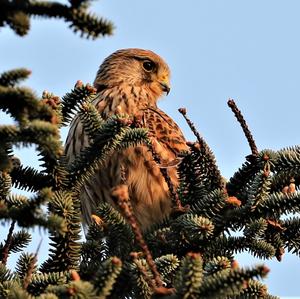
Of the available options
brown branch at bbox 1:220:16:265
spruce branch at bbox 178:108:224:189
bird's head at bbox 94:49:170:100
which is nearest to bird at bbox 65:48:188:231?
bird's head at bbox 94:49:170:100

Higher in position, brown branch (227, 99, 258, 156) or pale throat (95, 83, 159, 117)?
pale throat (95, 83, 159, 117)

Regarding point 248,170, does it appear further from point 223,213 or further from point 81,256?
point 81,256

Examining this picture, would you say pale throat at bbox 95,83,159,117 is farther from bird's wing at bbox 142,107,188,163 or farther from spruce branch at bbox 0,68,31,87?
spruce branch at bbox 0,68,31,87

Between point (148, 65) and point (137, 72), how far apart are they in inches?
6.1

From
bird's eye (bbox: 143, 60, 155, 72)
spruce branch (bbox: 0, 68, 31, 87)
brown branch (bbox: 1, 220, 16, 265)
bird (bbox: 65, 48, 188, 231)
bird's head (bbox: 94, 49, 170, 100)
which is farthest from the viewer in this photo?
bird's eye (bbox: 143, 60, 155, 72)

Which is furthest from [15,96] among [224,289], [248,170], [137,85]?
[137,85]

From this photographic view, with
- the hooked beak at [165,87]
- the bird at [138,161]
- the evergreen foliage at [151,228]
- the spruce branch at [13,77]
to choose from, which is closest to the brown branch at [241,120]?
the evergreen foliage at [151,228]

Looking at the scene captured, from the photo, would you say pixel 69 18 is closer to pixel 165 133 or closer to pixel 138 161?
pixel 138 161

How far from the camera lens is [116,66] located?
7.28m

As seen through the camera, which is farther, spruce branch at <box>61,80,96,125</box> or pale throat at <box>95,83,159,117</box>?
pale throat at <box>95,83,159,117</box>

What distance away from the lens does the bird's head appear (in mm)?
6930

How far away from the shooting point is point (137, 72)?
715cm

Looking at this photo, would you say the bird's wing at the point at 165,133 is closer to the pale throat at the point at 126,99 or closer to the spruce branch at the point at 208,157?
the pale throat at the point at 126,99


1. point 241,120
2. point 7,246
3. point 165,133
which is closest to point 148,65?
point 165,133
